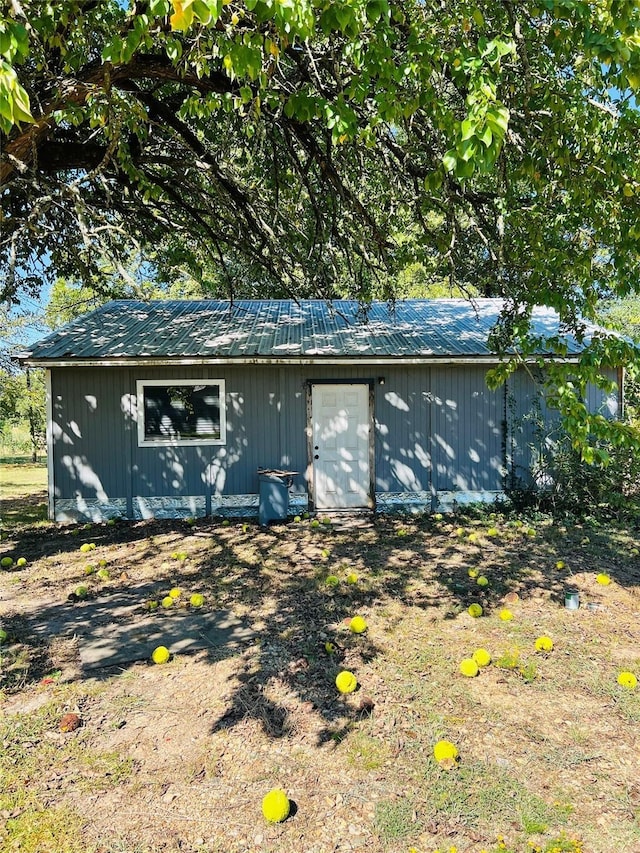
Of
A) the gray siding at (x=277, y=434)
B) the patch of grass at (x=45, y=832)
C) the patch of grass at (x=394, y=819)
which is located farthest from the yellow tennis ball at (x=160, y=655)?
the gray siding at (x=277, y=434)

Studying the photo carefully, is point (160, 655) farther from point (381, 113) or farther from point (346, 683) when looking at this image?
point (381, 113)

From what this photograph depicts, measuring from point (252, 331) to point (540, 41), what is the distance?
6.43 meters

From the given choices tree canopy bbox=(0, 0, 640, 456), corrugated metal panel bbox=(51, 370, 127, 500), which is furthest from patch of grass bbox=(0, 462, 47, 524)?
tree canopy bbox=(0, 0, 640, 456)

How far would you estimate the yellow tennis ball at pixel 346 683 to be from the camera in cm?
335

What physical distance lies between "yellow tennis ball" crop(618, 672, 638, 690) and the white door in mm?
5799

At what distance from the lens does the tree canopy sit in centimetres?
269

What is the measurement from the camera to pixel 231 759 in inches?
108

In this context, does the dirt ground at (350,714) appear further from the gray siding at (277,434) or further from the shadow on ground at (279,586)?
the gray siding at (277,434)

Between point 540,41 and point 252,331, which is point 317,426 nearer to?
point 252,331

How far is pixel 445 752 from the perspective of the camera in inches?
106

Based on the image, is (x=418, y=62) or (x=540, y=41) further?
(x=540, y=41)

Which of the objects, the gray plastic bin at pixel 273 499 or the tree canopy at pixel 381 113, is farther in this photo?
the gray plastic bin at pixel 273 499

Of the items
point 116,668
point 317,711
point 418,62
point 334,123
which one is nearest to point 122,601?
point 116,668

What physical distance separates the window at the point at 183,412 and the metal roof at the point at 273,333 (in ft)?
2.15
